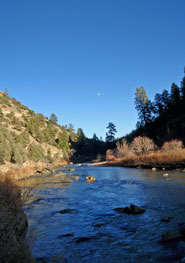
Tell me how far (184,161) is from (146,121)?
3699 cm

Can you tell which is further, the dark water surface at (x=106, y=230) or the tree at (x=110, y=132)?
the tree at (x=110, y=132)

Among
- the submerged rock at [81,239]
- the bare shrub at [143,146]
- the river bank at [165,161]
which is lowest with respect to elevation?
the submerged rock at [81,239]

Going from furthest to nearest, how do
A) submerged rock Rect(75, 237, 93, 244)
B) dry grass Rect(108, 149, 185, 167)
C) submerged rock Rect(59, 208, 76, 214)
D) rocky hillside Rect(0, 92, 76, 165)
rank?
rocky hillside Rect(0, 92, 76, 165)
dry grass Rect(108, 149, 185, 167)
submerged rock Rect(59, 208, 76, 214)
submerged rock Rect(75, 237, 93, 244)

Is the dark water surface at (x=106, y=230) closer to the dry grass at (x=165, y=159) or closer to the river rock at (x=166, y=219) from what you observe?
the river rock at (x=166, y=219)

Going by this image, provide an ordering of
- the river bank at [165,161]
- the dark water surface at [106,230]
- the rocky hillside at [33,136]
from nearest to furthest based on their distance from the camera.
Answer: the dark water surface at [106,230] < the river bank at [165,161] < the rocky hillside at [33,136]

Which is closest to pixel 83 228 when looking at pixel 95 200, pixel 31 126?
pixel 95 200

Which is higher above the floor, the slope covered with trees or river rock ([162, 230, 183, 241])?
the slope covered with trees

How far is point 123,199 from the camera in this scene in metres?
14.1

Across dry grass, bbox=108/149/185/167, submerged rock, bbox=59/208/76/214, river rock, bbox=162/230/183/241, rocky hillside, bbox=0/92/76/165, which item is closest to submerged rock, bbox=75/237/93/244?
river rock, bbox=162/230/183/241

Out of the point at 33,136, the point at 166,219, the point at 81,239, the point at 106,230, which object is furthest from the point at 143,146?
the point at 33,136

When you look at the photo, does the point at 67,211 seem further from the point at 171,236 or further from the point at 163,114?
the point at 163,114

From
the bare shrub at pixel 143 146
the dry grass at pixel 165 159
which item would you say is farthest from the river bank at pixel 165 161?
the bare shrub at pixel 143 146

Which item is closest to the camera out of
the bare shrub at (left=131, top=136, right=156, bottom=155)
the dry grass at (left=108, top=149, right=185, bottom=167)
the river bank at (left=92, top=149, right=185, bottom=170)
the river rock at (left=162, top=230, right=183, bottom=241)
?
the river rock at (left=162, top=230, right=183, bottom=241)

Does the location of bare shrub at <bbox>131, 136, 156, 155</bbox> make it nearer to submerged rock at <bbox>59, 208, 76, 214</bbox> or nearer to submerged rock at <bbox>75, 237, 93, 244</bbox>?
submerged rock at <bbox>59, 208, 76, 214</bbox>
